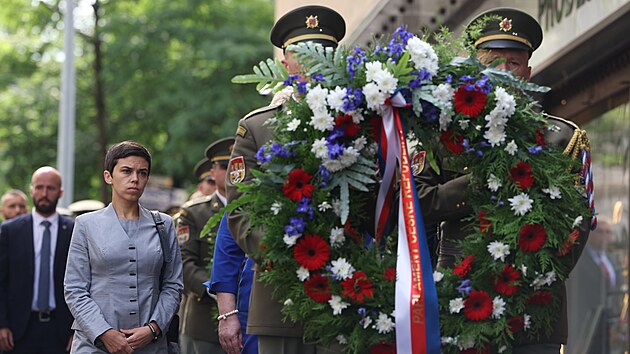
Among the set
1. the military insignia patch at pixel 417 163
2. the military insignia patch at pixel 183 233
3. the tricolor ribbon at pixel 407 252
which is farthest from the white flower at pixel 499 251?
the military insignia patch at pixel 183 233

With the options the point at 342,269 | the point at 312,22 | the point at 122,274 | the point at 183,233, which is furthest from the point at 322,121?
the point at 183,233

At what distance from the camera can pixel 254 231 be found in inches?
207

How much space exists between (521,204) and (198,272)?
4490 millimetres

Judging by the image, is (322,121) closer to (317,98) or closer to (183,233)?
(317,98)

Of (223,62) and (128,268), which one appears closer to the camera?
(128,268)

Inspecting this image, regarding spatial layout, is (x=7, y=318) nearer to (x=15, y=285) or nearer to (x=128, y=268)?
(x=15, y=285)

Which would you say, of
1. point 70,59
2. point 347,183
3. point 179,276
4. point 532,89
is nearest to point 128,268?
point 179,276

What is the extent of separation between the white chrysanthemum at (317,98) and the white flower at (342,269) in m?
0.64

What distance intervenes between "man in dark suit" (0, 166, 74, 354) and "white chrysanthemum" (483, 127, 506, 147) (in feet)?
17.3

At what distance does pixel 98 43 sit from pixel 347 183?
74.0 feet

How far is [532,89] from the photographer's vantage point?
5.26 metres

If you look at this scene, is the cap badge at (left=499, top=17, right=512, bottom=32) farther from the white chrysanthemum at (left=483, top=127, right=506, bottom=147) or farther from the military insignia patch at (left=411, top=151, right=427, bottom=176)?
the white chrysanthemum at (left=483, top=127, right=506, bottom=147)

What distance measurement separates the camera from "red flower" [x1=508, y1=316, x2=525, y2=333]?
16.6ft

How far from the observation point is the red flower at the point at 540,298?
16.8 feet
